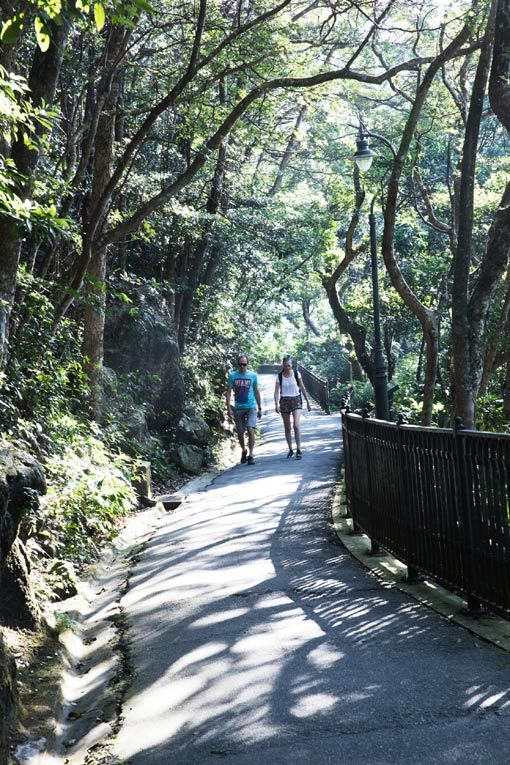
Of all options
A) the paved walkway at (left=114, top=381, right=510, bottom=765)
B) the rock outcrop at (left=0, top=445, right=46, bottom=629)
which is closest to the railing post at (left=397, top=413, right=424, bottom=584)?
the paved walkway at (left=114, top=381, right=510, bottom=765)

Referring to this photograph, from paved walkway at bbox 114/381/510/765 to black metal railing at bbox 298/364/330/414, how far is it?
2322 centimetres

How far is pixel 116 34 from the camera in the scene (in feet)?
38.2

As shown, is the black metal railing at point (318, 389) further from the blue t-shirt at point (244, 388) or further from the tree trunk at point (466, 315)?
the tree trunk at point (466, 315)

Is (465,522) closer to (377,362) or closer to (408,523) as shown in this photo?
(408,523)

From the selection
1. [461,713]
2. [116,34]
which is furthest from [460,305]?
[461,713]

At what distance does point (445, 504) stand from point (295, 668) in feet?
6.01

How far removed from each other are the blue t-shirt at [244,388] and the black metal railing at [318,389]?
16.2 m

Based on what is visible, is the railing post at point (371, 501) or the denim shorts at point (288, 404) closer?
the railing post at point (371, 501)

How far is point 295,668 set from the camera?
5207mm

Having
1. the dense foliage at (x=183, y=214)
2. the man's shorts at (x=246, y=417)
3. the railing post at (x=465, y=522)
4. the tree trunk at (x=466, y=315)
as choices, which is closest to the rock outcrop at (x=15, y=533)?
the dense foliage at (x=183, y=214)

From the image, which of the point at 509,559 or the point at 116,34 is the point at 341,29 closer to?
the point at 116,34

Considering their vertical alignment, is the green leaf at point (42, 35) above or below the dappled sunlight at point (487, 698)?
above

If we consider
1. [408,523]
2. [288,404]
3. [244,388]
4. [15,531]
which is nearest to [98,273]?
[244,388]

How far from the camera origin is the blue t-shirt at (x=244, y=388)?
633 inches
